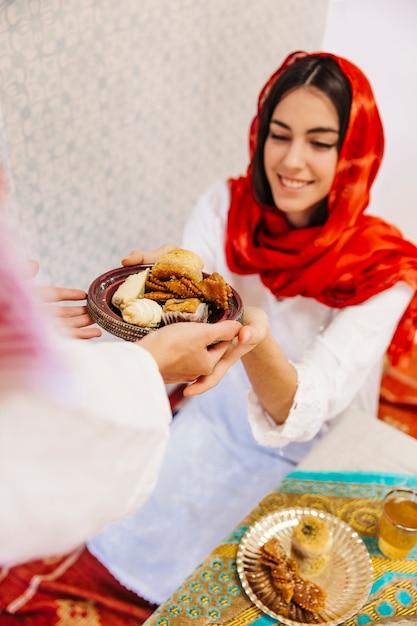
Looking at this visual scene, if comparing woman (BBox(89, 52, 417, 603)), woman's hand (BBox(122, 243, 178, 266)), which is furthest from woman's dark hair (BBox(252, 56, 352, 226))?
woman's hand (BBox(122, 243, 178, 266))

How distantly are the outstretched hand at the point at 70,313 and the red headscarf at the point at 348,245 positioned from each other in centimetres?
60

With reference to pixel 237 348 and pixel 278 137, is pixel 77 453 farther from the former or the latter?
pixel 278 137

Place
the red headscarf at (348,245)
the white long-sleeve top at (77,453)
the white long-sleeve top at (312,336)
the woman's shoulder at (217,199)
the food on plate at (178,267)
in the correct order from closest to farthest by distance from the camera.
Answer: the white long-sleeve top at (77,453) < the food on plate at (178,267) < the white long-sleeve top at (312,336) < the red headscarf at (348,245) < the woman's shoulder at (217,199)

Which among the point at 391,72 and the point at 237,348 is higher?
the point at 391,72

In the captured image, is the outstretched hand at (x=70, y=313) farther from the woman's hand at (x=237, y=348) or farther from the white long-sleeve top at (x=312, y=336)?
the white long-sleeve top at (x=312, y=336)

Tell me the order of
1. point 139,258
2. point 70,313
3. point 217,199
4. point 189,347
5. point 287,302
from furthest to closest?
point 217,199 < point 287,302 < point 139,258 < point 70,313 < point 189,347

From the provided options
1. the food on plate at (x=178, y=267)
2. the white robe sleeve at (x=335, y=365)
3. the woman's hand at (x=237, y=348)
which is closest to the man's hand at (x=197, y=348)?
the woman's hand at (x=237, y=348)

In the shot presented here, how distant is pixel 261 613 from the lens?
83cm

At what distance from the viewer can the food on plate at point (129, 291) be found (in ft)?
3.04

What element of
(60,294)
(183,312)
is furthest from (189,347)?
(60,294)

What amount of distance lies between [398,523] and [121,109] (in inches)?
54.3

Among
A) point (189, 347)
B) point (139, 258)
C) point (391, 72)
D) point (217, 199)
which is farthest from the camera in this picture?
point (391, 72)

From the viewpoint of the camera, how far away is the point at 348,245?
55.3 inches

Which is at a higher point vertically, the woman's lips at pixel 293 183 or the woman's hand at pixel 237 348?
the woman's lips at pixel 293 183
